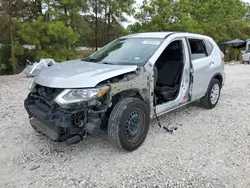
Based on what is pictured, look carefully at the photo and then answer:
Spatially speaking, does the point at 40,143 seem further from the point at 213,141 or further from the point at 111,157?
the point at 213,141

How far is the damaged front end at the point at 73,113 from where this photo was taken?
2516 mm

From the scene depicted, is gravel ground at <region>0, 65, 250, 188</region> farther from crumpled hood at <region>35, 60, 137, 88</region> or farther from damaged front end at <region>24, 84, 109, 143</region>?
crumpled hood at <region>35, 60, 137, 88</region>

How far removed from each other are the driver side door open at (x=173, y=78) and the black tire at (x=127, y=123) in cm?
48

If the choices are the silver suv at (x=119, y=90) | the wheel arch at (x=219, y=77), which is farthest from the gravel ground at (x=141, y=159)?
the wheel arch at (x=219, y=77)

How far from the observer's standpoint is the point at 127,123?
2.85m

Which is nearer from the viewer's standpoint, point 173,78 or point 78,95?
point 78,95

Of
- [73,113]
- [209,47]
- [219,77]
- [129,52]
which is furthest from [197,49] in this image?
[73,113]

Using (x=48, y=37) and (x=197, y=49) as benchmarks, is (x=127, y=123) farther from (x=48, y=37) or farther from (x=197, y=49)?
(x=48, y=37)

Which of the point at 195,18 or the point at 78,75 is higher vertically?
the point at 195,18

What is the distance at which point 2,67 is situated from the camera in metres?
10.5

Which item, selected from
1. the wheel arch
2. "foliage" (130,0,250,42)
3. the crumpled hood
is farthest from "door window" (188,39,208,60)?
"foliage" (130,0,250,42)

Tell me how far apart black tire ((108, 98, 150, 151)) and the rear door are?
147 centimetres

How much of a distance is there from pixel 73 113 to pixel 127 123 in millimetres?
720

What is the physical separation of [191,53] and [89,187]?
114 inches
